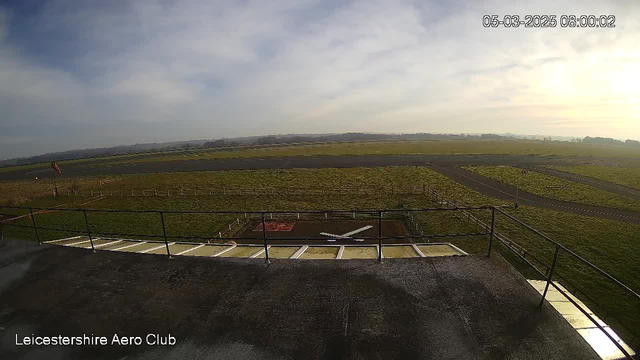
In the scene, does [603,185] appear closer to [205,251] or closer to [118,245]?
[205,251]

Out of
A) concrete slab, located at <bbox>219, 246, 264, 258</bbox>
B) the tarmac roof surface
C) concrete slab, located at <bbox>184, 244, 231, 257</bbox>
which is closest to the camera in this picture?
the tarmac roof surface

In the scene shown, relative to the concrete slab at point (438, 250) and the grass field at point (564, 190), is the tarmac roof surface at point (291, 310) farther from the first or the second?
the grass field at point (564, 190)

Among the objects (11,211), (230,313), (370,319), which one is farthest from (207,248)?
(11,211)

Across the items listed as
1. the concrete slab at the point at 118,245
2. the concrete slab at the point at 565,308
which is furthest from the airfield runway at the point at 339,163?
the concrete slab at the point at 565,308

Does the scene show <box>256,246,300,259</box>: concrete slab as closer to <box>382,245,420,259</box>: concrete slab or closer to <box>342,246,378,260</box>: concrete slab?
<box>342,246,378,260</box>: concrete slab

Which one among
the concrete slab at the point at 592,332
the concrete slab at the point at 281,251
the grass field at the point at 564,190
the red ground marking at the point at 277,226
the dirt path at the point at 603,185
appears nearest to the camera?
the concrete slab at the point at 592,332

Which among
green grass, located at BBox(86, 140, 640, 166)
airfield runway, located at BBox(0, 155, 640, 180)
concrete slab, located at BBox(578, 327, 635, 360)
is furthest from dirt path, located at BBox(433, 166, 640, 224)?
green grass, located at BBox(86, 140, 640, 166)
